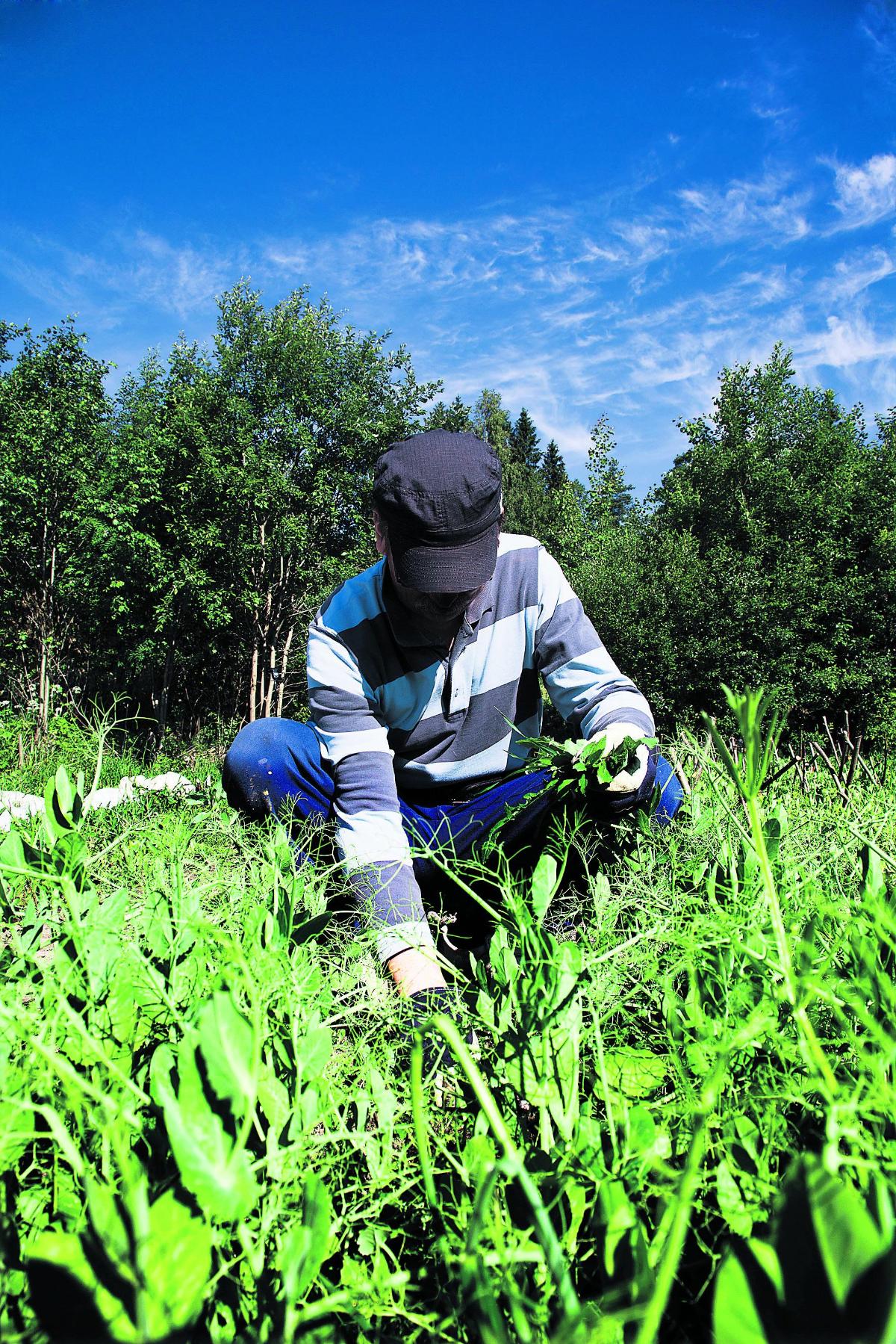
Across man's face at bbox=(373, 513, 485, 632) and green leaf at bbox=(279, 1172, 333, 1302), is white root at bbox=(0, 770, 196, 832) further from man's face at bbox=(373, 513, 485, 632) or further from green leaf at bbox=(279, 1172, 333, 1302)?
green leaf at bbox=(279, 1172, 333, 1302)

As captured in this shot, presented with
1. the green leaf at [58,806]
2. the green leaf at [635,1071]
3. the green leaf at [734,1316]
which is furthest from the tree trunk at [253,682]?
the green leaf at [734,1316]

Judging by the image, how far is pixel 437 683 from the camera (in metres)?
2.01

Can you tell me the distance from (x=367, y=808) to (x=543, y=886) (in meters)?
0.90

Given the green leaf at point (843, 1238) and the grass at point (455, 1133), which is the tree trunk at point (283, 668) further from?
the green leaf at point (843, 1238)

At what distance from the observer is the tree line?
27.6ft

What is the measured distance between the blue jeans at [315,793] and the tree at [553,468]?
38974 mm

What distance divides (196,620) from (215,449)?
7.33 ft

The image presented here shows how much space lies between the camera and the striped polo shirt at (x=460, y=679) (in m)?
1.85

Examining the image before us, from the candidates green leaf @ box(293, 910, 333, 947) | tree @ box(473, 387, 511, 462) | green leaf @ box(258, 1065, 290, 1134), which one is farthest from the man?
tree @ box(473, 387, 511, 462)

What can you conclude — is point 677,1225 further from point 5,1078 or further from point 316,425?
point 316,425

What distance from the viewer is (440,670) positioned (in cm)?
200

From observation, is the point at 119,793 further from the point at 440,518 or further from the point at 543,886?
the point at 543,886

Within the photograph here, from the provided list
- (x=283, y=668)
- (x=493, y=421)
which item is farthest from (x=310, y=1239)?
(x=493, y=421)

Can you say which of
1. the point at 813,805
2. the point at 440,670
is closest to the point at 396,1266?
the point at 813,805
